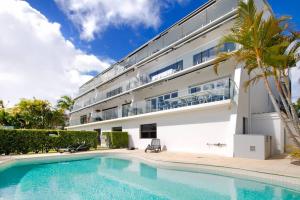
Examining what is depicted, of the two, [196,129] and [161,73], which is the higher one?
[161,73]

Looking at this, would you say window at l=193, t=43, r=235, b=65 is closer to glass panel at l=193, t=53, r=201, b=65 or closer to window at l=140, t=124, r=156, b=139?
glass panel at l=193, t=53, r=201, b=65

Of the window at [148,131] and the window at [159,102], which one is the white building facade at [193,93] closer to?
the window at [148,131]

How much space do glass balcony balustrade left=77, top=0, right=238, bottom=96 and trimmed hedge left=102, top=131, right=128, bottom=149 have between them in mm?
9616

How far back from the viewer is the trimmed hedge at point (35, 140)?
61.7 feet

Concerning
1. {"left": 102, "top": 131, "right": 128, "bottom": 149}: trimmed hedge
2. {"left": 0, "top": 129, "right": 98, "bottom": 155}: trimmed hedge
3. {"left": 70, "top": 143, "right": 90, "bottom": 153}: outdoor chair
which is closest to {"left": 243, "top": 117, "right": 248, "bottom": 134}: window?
{"left": 102, "top": 131, "right": 128, "bottom": 149}: trimmed hedge

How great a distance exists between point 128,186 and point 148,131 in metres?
14.9

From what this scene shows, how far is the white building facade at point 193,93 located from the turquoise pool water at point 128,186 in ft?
20.2

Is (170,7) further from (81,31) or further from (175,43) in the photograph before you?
(81,31)

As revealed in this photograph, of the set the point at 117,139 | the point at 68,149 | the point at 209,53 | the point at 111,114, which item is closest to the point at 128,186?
the point at 68,149

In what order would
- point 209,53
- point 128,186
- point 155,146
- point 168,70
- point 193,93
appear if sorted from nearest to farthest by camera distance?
point 128,186 → point 193,93 → point 209,53 → point 155,146 → point 168,70

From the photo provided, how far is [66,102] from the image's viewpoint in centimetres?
5428

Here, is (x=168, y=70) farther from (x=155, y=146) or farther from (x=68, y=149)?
(x=68, y=149)

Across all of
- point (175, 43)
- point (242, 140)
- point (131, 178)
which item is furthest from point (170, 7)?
point (131, 178)

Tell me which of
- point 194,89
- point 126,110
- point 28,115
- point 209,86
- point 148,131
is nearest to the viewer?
point 209,86
